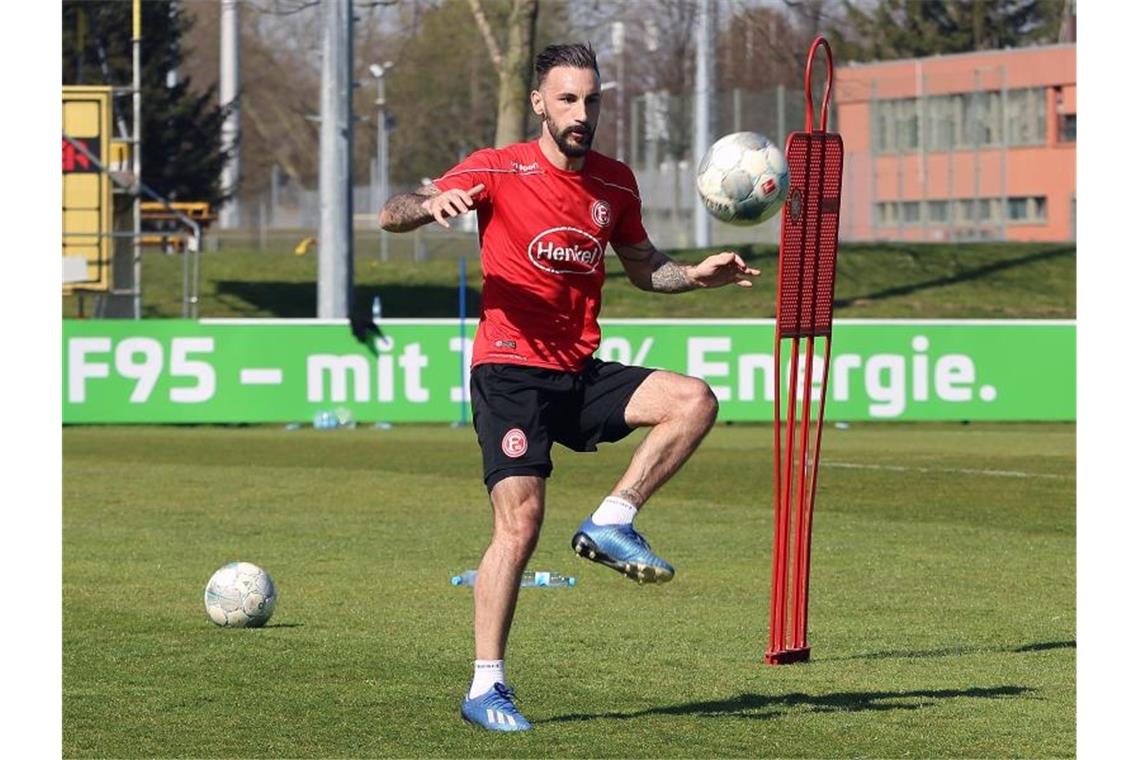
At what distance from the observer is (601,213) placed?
7.99 meters

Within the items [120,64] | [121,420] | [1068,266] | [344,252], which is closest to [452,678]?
[121,420]

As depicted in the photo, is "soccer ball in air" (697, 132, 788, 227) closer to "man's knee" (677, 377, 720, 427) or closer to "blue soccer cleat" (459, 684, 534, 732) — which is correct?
"man's knee" (677, 377, 720, 427)

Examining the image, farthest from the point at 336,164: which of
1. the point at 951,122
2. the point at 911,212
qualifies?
the point at 951,122

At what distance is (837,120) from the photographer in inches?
2312

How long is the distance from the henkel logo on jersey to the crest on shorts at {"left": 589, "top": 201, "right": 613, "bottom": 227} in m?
0.07

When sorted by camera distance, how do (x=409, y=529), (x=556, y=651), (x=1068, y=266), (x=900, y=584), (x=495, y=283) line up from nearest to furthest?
(x=495, y=283) < (x=556, y=651) < (x=900, y=584) < (x=409, y=529) < (x=1068, y=266)

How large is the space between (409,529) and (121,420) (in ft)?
39.8

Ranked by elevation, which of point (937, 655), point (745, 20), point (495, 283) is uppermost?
point (745, 20)

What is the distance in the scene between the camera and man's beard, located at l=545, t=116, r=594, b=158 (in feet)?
25.4

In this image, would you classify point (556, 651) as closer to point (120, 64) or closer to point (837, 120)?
point (120, 64)

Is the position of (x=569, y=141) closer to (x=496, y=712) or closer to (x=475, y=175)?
(x=475, y=175)

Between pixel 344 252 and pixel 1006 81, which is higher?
pixel 1006 81

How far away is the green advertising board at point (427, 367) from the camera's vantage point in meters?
26.9

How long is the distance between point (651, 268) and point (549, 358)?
2.35 feet
